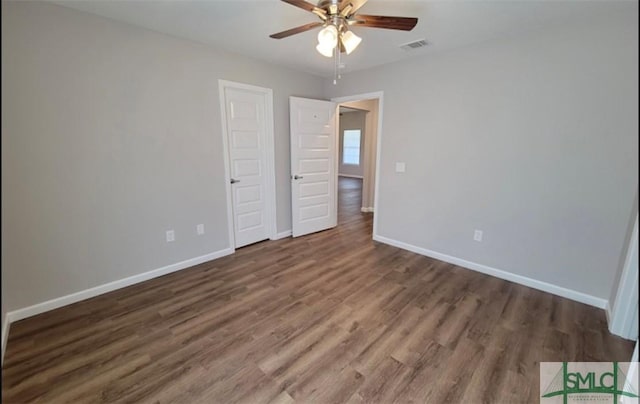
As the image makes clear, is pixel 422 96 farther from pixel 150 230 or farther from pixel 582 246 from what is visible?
pixel 150 230

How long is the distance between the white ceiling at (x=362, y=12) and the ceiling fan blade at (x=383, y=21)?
27 centimetres

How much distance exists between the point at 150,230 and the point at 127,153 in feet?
2.59

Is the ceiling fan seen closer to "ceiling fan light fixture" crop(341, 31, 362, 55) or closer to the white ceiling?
"ceiling fan light fixture" crop(341, 31, 362, 55)

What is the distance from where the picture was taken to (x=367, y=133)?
5.48m

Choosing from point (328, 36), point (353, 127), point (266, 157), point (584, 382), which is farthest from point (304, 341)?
point (353, 127)

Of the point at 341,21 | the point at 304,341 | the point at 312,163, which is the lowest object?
the point at 304,341

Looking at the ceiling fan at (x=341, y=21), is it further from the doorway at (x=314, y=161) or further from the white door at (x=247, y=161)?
the doorway at (x=314, y=161)

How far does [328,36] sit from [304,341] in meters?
2.21

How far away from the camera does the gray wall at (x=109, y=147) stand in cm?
220

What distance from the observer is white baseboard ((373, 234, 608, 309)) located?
2.43 meters

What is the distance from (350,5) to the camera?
6.23ft

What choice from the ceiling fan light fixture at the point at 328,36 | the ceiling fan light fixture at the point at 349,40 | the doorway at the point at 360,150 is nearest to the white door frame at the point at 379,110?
the doorway at the point at 360,150

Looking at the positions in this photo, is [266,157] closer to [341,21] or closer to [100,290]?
[341,21]

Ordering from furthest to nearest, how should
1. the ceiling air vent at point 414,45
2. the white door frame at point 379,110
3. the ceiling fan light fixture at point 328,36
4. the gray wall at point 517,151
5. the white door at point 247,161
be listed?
the white door frame at point 379,110 < the white door at point 247,161 < the ceiling air vent at point 414,45 < the ceiling fan light fixture at point 328,36 < the gray wall at point 517,151
